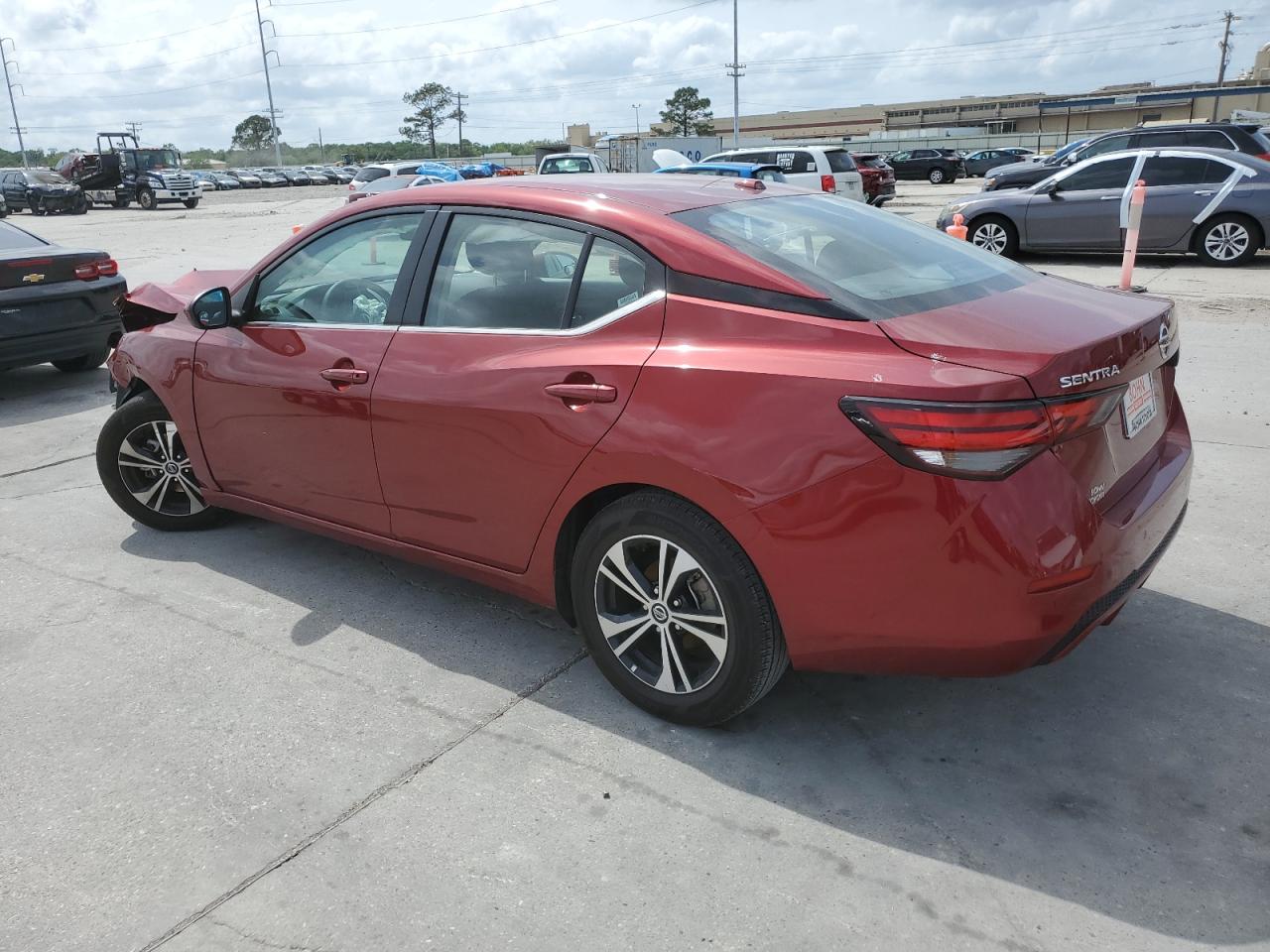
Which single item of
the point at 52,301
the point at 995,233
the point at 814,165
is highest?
the point at 814,165

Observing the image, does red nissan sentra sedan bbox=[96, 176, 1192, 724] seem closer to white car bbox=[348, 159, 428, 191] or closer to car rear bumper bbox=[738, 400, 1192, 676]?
car rear bumper bbox=[738, 400, 1192, 676]

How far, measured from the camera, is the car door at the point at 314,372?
358 cm

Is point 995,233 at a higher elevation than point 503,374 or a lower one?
lower

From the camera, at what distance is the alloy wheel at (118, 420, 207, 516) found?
4621 mm

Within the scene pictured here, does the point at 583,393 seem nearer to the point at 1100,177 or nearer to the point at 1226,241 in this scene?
the point at 1100,177

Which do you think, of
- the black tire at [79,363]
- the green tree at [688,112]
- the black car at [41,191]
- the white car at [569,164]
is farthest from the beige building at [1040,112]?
the black tire at [79,363]

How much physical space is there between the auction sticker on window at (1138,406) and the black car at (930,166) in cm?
4117

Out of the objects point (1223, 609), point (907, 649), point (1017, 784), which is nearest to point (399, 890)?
point (907, 649)

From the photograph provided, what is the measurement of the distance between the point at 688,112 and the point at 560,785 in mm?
106573

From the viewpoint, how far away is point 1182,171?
1236 cm

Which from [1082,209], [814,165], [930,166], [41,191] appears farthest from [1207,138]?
[41,191]

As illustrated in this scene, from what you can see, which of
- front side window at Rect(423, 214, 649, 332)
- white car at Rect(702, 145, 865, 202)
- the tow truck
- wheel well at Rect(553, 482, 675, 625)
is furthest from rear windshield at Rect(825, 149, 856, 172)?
the tow truck

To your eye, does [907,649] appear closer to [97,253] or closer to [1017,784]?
[1017,784]

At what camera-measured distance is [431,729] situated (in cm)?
311
